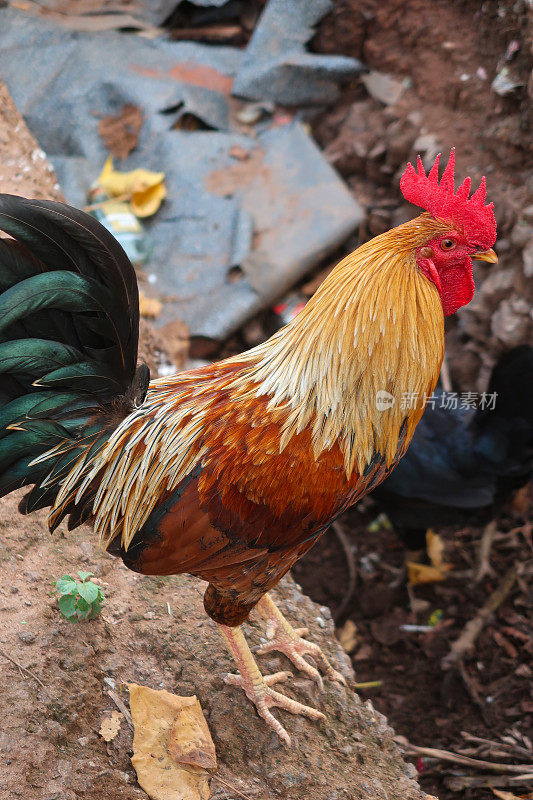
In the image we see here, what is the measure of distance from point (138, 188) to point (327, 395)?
170 inches

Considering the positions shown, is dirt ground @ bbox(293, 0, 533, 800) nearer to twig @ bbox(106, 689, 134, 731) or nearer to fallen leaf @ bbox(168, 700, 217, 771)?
fallen leaf @ bbox(168, 700, 217, 771)

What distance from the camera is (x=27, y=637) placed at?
2.81 meters

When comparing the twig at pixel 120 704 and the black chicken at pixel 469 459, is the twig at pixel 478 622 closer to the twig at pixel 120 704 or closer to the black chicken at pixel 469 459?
the black chicken at pixel 469 459

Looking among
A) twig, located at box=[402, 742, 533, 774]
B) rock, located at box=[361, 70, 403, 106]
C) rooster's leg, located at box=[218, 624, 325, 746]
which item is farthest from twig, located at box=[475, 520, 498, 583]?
rock, located at box=[361, 70, 403, 106]

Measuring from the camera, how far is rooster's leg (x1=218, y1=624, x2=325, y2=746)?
9.65ft

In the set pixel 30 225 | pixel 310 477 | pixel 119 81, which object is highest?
pixel 30 225

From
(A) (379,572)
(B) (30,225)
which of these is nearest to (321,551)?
(A) (379,572)

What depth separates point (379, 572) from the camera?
5023 millimetres

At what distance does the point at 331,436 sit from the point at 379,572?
2.83 meters

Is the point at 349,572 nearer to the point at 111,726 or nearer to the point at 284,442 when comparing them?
the point at 111,726

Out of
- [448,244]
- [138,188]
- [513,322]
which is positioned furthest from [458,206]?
[138,188]

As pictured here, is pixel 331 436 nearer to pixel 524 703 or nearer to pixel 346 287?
pixel 346 287

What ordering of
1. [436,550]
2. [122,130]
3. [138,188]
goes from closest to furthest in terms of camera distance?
1. [436,550]
2. [138,188]
3. [122,130]

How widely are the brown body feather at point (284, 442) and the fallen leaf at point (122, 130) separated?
14.9 ft
